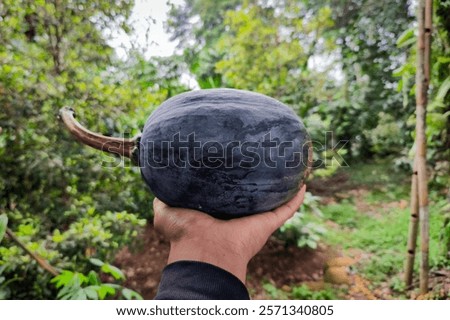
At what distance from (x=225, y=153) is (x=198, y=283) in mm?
269

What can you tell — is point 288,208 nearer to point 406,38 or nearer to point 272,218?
point 272,218

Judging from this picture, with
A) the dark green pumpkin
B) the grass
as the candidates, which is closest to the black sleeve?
the dark green pumpkin

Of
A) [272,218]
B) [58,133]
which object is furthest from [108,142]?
[58,133]

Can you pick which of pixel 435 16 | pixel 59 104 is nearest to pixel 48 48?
pixel 59 104

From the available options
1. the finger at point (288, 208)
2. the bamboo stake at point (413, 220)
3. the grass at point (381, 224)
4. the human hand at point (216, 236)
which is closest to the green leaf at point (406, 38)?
the bamboo stake at point (413, 220)

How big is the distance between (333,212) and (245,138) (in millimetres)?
2419

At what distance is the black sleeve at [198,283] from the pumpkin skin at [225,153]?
0.13 metres

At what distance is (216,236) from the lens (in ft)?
2.64

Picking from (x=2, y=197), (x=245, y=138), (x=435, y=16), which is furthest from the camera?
(x=435, y=16)

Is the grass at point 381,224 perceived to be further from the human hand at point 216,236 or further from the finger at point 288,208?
the human hand at point 216,236

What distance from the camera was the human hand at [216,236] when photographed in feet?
2.59

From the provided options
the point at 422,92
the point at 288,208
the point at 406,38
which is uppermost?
the point at 406,38
